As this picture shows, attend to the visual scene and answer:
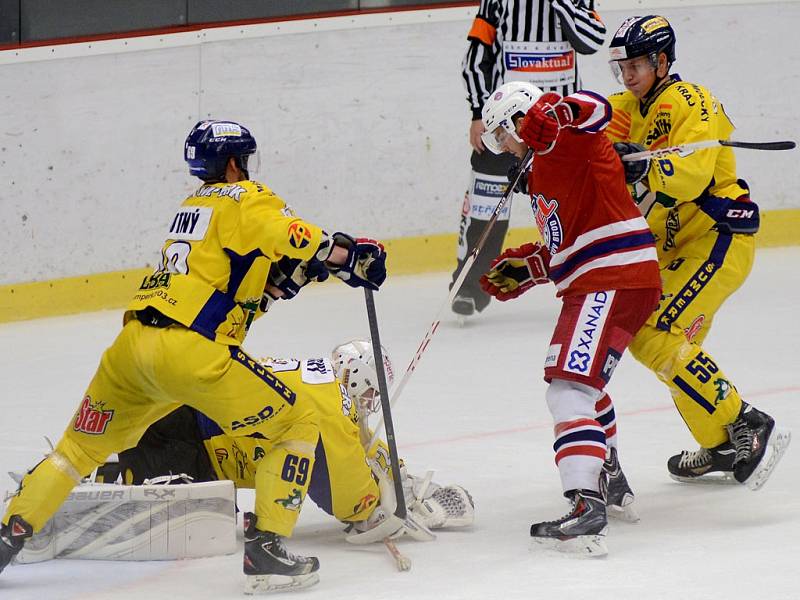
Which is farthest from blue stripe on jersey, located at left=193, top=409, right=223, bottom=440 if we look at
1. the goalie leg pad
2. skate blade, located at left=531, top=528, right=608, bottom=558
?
skate blade, located at left=531, top=528, right=608, bottom=558

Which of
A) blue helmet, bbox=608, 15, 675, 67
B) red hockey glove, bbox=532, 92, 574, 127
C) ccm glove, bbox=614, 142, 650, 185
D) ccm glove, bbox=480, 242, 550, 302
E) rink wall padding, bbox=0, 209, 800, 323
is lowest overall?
rink wall padding, bbox=0, 209, 800, 323

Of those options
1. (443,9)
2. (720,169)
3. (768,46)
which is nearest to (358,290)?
(443,9)

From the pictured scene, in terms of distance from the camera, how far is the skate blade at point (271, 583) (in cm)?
346

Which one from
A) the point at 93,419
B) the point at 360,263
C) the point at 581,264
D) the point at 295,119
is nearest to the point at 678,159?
the point at 581,264

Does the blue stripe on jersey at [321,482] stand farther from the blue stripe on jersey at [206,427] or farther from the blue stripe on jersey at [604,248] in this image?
the blue stripe on jersey at [604,248]

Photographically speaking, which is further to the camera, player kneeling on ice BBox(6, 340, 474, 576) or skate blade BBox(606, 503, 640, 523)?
skate blade BBox(606, 503, 640, 523)

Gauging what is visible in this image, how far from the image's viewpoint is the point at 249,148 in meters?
3.66

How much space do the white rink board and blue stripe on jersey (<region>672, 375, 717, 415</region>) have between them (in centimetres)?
361

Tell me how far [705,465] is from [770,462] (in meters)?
0.28

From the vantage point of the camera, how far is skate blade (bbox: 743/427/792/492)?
415 centimetres

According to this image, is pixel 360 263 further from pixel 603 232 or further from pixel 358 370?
pixel 603 232

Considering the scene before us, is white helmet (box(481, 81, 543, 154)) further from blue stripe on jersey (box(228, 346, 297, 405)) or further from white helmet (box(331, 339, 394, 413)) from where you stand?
blue stripe on jersey (box(228, 346, 297, 405))

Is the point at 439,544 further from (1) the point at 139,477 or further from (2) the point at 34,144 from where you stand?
(2) the point at 34,144

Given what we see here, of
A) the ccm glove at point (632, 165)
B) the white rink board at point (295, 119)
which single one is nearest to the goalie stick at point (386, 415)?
the ccm glove at point (632, 165)
